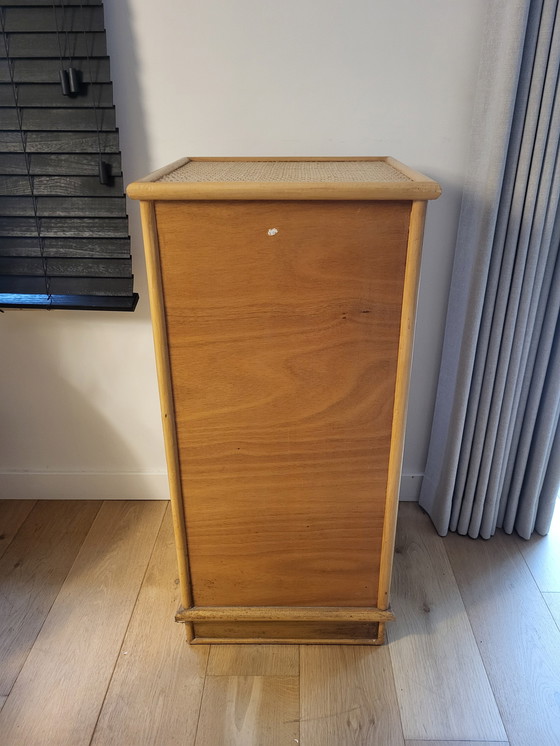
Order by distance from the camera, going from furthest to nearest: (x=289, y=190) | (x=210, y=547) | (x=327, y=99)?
(x=327, y=99), (x=210, y=547), (x=289, y=190)

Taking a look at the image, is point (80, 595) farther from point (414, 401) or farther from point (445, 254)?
point (445, 254)

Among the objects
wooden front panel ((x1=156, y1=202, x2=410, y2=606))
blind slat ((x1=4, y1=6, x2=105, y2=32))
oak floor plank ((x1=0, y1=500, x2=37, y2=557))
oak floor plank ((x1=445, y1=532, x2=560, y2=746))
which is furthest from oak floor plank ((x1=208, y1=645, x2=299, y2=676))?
blind slat ((x1=4, y1=6, x2=105, y2=32))

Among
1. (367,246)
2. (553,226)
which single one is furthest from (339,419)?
(553,226)

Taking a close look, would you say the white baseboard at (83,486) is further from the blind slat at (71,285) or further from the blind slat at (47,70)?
the blind slat at (47,70)

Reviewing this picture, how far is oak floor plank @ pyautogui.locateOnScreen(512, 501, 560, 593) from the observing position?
147 cm

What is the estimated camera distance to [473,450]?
1.51 m

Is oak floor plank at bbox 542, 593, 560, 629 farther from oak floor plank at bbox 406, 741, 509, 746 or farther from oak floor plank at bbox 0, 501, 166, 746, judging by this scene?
oak floor plank at bbox 0, 501, 166, 746

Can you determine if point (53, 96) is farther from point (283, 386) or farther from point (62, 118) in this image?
point (283, 386)

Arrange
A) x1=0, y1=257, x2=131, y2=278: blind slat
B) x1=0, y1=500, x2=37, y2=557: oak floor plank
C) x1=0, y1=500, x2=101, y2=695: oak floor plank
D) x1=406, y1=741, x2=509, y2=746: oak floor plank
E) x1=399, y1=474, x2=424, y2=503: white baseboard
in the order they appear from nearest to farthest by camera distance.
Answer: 1. x1=406, y1=741, x2=509, y2=746: oak floor plank
2. x1=0, y1=500, x2=101, y2=695: oak floor plank
3. x1=0, y1=257, x2=131, y2=278: blind slat
4. x1=0, y1=500, x2=37, y2=557: oak floor plank
5. x1=399, y1=474, x2=424, y2=503: white baseboard

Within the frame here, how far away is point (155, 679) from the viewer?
124cm

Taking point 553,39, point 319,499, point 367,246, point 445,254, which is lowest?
point 319,499

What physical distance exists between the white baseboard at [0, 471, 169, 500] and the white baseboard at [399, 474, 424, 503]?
0.71 m

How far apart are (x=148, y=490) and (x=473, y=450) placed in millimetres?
946

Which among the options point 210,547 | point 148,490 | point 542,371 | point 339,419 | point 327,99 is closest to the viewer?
point 339,419
